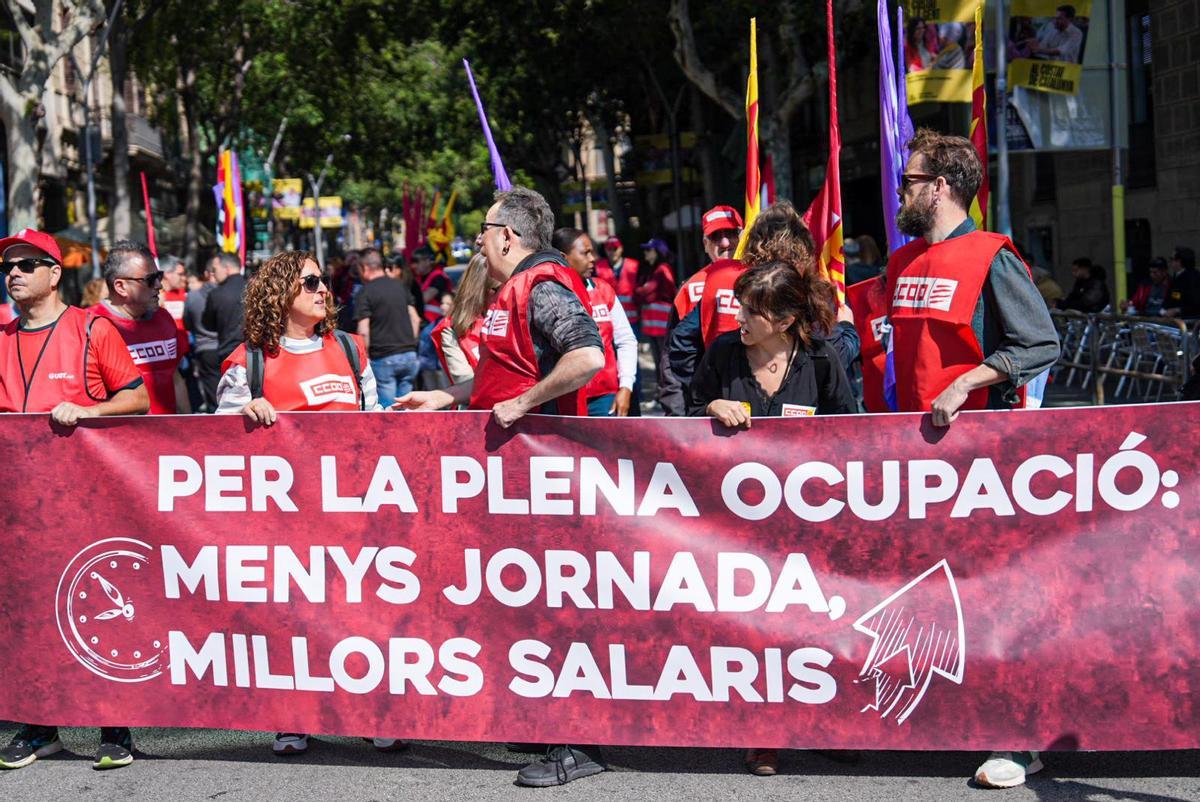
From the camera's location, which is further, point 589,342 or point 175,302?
point 175,302

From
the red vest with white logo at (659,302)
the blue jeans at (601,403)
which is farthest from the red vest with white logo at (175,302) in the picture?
the blue jeans at (601,403)

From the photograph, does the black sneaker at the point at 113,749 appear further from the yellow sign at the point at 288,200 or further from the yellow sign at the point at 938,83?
the yellow sign at the point at 288,200

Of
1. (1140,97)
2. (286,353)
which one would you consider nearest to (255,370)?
(286,353)

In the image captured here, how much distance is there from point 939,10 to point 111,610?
12404 mm

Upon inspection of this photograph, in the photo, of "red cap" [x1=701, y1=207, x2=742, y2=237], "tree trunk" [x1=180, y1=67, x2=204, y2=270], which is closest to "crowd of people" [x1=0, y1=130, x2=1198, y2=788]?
"red cap" [x1=701, y1=207, x2=742, y2=237]

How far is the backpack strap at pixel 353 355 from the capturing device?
5457mm

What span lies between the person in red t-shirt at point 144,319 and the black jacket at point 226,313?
3.89 meters

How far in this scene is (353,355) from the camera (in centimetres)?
547

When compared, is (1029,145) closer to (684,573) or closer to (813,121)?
(684,573)

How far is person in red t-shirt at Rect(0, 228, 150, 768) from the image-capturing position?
526cm

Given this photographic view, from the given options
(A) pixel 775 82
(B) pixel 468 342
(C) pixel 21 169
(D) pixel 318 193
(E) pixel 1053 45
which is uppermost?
(A) pixel 775 82

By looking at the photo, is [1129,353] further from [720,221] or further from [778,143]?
[778,143]

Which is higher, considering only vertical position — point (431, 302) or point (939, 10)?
point (939, 10)

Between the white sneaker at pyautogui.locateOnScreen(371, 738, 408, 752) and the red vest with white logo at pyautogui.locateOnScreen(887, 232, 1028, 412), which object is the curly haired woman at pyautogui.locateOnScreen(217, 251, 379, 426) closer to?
the white sneaker at pyautogui.locateOnScreen(371, 738, 408, 752)
